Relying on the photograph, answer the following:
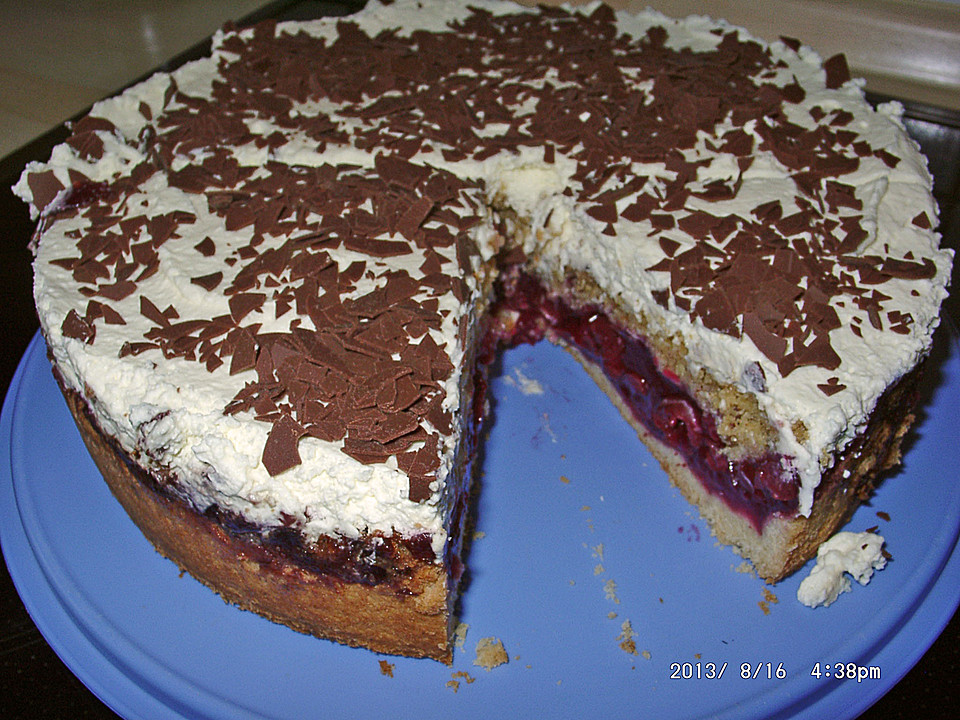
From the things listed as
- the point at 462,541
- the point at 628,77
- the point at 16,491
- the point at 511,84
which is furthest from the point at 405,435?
the point at 628,77

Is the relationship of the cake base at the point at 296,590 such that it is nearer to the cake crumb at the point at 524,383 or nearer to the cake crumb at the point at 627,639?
the cake crumb at the point at 627,639

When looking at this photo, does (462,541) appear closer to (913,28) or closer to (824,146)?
(824,146)

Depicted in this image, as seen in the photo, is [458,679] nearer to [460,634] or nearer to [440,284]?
[460,634]

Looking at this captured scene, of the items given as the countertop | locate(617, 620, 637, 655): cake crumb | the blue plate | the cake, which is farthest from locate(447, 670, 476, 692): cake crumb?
the countertop

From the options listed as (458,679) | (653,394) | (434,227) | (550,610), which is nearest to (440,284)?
(434,227)

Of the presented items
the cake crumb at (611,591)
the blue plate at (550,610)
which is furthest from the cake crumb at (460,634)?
the cake crumb at (611,591)

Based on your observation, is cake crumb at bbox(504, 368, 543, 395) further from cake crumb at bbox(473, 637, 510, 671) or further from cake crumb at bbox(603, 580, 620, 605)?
cake crumb at bbox(473, 637, 510, 671)
